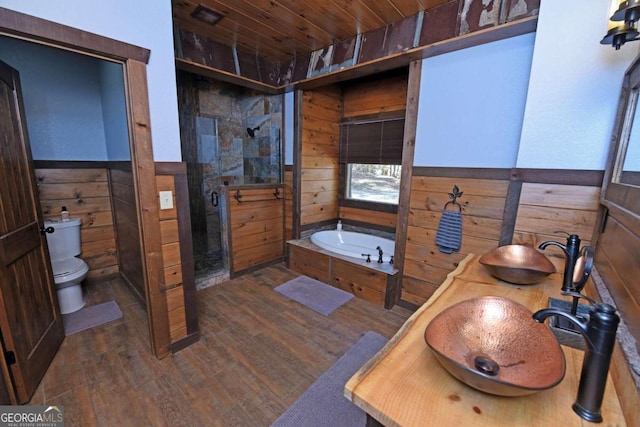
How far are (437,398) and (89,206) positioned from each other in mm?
3590

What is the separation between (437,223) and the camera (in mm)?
2264

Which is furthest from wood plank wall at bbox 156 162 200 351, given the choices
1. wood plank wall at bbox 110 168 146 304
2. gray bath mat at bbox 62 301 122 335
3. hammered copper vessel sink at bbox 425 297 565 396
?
hammered copper vessel sink at bbox 425 297 565 396

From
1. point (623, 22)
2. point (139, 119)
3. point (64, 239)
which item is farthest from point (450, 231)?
point (64, 239)

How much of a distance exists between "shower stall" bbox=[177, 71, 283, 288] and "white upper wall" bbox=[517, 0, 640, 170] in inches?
101

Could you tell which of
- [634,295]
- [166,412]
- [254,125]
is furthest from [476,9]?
[166,412]

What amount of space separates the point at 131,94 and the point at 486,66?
2.33m

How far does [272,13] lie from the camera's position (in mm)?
2133

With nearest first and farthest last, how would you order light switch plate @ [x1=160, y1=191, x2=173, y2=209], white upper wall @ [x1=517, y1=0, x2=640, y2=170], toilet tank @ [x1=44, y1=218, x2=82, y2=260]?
white upper wall @ [x1=517, y1=0, x2=640, y2=170] → light switch plate @ [x1=160, y1=191, x2=173, y2=209] → toilet tank @ [x1=44, y1=218, x2=82, y2=260]

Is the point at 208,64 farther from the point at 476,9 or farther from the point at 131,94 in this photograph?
the point at 476,9

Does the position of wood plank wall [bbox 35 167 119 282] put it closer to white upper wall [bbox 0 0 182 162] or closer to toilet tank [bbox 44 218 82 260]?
toilet tank [bbox 44 218 82 260]

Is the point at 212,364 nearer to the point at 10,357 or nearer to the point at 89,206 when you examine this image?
the point at 10,357

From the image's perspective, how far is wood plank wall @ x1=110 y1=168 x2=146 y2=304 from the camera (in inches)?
93.5

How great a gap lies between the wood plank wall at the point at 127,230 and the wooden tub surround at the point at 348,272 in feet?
5.26

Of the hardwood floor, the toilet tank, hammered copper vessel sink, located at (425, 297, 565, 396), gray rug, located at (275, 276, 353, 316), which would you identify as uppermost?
hammered copper vessel sink, located at (425, 297, 565, 396)
